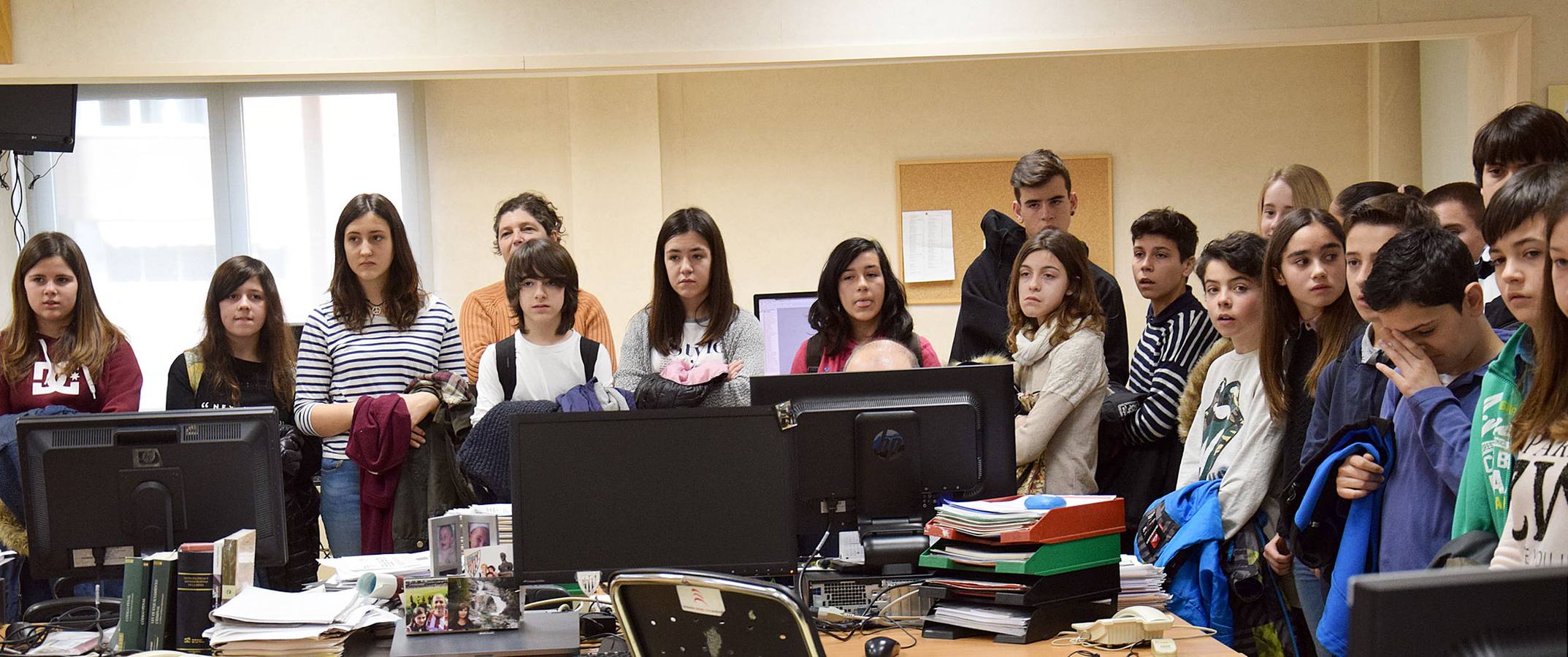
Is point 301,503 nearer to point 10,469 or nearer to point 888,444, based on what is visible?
point 10,469

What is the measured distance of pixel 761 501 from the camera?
2.25 m

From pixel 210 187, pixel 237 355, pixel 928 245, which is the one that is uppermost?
pixel 210 187

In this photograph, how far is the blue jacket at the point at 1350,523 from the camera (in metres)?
2.37

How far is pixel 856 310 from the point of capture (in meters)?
3.44

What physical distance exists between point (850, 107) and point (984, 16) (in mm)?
1640

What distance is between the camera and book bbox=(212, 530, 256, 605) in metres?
2.19

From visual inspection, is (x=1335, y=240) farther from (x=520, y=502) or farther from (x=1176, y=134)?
(x=1176, y=134)

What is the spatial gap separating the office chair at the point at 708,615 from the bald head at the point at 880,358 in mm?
1247

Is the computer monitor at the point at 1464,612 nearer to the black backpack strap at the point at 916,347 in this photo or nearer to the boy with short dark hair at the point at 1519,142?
the boy with short dark hair at the point at 1519,142

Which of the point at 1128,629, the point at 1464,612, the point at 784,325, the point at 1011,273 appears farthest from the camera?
the point at 784,325

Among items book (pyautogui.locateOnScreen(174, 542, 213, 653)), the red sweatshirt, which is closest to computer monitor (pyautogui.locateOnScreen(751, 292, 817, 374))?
the red sweatshirt

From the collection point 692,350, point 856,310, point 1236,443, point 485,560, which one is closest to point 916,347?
point 856,310

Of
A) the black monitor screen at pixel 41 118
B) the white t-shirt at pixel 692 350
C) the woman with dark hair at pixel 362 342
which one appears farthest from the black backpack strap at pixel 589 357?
the black monitor screen at pixel 41 118

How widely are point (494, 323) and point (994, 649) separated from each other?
7.28 feet
